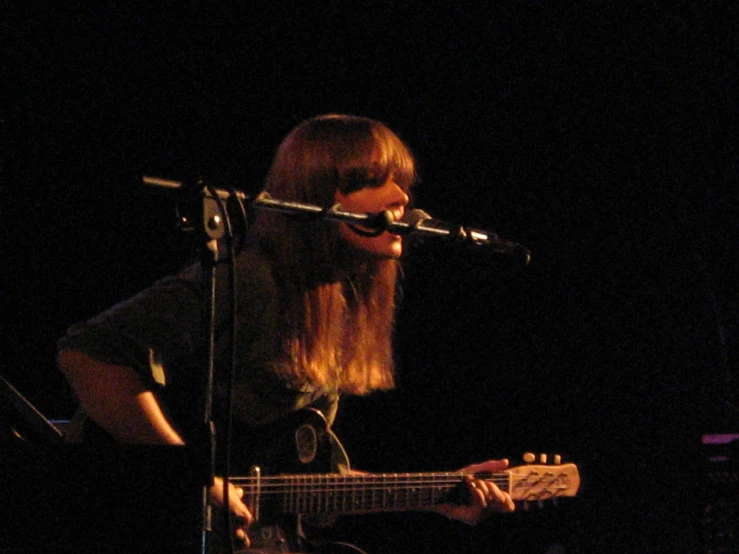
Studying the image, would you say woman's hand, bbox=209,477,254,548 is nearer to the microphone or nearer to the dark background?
the microphone

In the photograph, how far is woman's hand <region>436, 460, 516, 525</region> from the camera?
269cm

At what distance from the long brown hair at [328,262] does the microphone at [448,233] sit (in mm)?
513

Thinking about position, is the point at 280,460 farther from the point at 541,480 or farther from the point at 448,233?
the point at 541,480

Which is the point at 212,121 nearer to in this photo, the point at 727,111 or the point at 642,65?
the point at 642,65

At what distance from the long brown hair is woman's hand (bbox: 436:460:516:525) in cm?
40

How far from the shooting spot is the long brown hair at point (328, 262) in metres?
2.35

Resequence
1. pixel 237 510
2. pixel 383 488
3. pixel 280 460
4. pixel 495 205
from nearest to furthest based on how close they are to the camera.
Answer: pixel 237 510 < pixel 280 460 < pixel 383 488 < pixel 495 205

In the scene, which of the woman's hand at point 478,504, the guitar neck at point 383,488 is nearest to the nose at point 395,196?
the guitar neck at point 383,488

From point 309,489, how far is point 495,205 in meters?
1.91

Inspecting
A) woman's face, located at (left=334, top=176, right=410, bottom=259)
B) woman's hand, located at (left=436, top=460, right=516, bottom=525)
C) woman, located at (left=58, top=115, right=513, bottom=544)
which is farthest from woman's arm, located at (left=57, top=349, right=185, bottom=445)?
woman's hand, located at (left=436, top=460, right=516, bottom=525)

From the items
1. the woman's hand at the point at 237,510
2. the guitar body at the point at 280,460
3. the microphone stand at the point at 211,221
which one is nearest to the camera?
the microphone stand at the point at 211,221

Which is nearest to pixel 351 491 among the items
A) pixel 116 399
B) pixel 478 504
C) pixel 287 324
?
pixel 287 324

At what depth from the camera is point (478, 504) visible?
2.70 m

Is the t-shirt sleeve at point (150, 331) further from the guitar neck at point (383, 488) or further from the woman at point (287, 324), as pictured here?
the guitar neck at point (383, 488)
